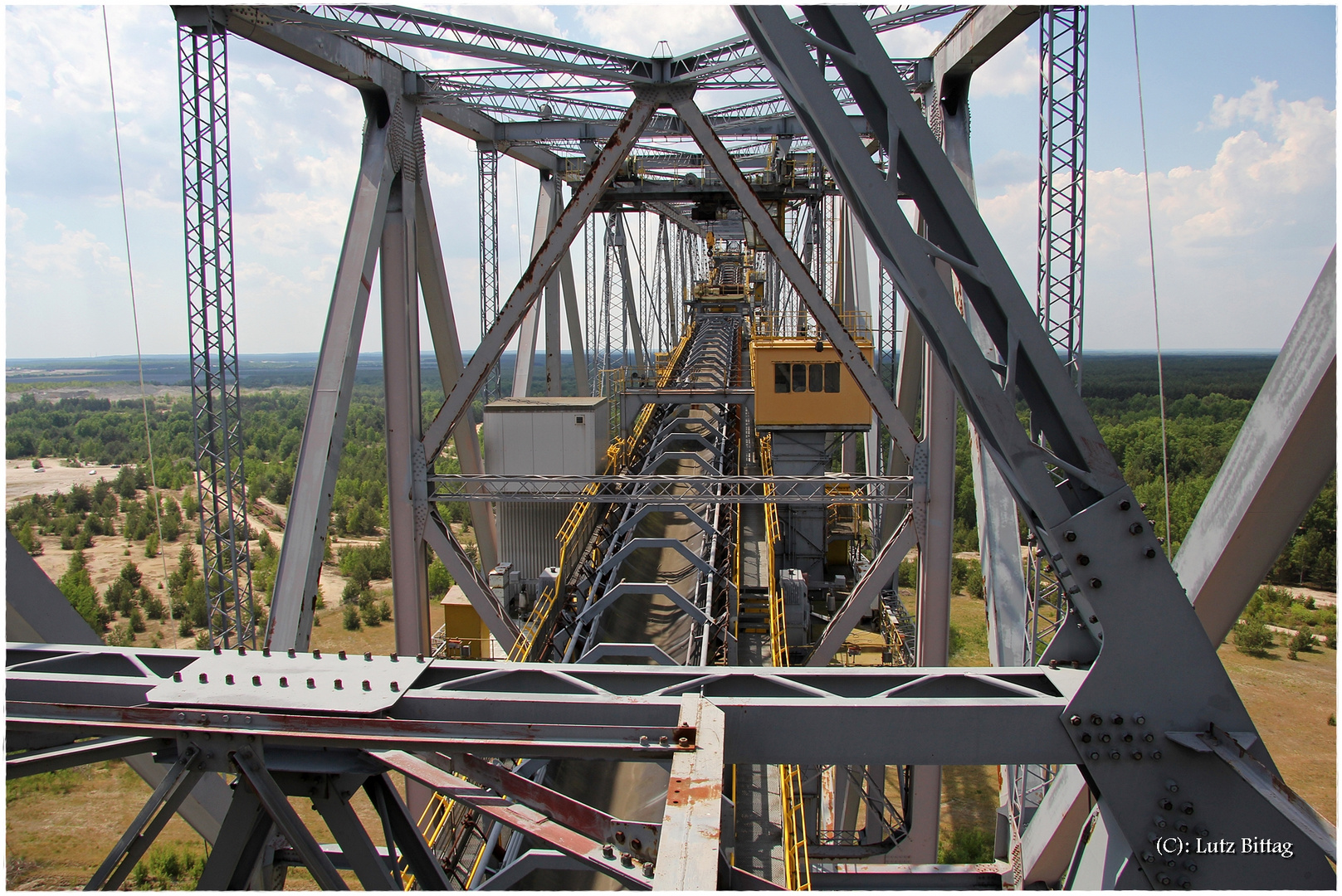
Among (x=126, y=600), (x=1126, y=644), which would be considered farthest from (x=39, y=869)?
(x=126, y=600)

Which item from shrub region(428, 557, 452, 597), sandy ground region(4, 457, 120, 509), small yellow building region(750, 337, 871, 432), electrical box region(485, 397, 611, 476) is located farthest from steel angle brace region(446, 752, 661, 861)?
sandy ground region(4, 457, 120, 509)

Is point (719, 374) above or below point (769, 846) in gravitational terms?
above

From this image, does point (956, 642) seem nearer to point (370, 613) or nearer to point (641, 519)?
point (641, 519)

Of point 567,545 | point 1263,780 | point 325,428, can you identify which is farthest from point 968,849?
point 1263,780

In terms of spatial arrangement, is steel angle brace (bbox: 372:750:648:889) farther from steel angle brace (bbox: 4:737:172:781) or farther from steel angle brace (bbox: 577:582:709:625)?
steel angle brace (bbox: 577:582:709:625)

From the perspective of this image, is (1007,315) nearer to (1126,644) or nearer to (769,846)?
(1126,644)
